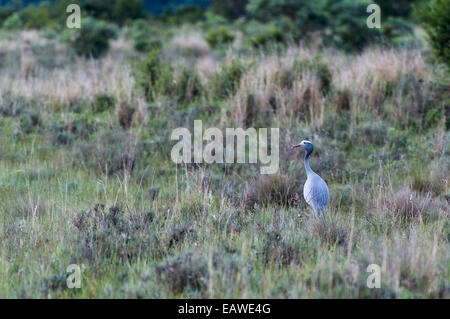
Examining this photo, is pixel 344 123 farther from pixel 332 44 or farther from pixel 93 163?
pixel 332 44

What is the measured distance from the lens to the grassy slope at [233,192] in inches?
156

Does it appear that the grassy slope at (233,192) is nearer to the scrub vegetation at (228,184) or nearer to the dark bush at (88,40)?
the scrub vegetation at (228,184)

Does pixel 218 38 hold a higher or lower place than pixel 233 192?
higher

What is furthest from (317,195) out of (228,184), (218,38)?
(218,38)

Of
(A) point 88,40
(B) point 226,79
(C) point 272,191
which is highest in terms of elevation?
(A) point 88,40

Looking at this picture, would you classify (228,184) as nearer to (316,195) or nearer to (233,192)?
(233,192)

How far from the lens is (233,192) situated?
623cm

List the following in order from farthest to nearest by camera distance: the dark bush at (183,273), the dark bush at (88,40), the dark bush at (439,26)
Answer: the dark bush at (88,40) → the dark bush at (439,26) → the dark bush at (183,273)

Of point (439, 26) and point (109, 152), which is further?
point (439, 26)

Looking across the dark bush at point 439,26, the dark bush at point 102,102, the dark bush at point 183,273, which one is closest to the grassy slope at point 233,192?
the dark bush at point 183,273

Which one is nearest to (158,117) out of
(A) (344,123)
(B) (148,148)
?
(B) (148,148)

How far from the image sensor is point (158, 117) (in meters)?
9.05

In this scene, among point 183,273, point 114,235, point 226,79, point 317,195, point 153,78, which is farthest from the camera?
point 153,78

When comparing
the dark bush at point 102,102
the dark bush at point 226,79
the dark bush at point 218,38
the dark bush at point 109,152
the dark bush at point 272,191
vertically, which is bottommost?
the dark bush at point 272,191
